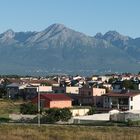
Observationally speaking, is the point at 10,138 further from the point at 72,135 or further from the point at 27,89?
the point at 27,89

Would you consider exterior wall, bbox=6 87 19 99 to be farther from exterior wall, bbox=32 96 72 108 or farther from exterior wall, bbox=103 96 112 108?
exterior wall, bbox=32 96 72 108

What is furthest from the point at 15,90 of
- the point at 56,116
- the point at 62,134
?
the point at 62,134

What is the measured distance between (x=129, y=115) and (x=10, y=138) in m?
25.3

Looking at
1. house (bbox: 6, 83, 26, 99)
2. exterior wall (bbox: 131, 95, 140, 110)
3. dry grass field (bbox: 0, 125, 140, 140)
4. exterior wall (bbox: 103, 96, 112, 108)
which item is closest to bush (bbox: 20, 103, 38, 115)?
exterior wall (bbox: 103, 96, 112, 108)

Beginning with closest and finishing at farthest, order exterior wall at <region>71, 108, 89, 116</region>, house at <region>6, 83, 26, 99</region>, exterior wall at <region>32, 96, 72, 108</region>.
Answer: exterior wall at <region>71, 108, 89, 116</region> → exterior wall at <region>32, 96, 72, 108</region> → house at <region>6, 83, 26, 99</region>

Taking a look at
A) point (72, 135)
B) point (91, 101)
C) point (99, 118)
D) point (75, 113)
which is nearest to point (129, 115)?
point (99, 118)

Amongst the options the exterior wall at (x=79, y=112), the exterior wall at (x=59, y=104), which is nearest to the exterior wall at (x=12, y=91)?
the exterior wall at (x=59, y=104)

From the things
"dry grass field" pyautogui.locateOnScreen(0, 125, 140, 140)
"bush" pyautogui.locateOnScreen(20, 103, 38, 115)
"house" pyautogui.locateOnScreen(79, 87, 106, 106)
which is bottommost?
"dry grass field" pyautogui.locateOnScreen(0, 125, 140, 140)

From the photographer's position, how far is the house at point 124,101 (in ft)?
251

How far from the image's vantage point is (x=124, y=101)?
254 feet

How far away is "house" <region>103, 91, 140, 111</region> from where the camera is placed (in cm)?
7650

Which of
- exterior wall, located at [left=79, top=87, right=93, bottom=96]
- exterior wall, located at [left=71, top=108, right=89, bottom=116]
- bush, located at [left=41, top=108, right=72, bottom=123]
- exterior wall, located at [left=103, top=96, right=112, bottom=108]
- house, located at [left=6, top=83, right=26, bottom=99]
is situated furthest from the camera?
house, located at [left=6, top=83, right=26, bottom=99]

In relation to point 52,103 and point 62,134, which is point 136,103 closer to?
point 52,103

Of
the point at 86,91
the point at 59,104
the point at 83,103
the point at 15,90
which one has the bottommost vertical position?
the point at 83,103
